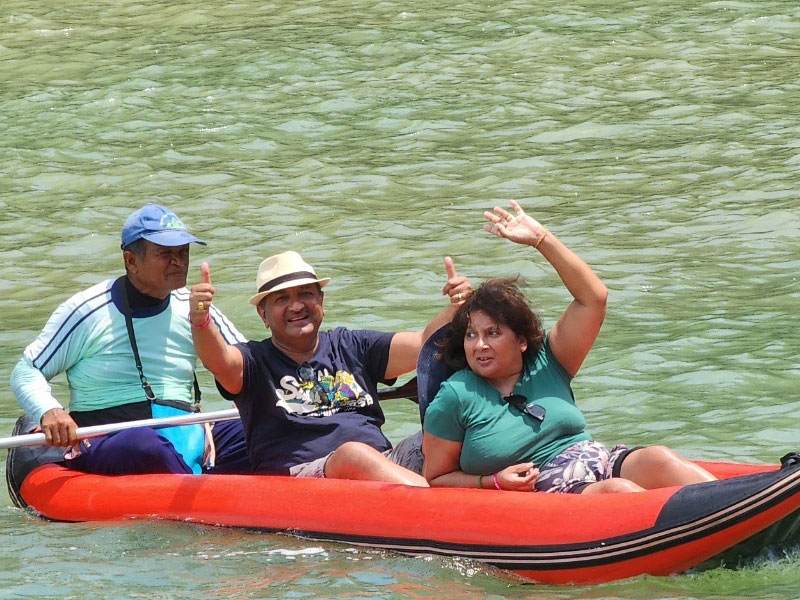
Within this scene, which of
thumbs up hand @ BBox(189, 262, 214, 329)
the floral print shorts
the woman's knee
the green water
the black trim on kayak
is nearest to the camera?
the black trim on kayak

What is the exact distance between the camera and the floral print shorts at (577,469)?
18.1 ft

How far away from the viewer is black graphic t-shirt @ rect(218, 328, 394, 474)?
6164mm

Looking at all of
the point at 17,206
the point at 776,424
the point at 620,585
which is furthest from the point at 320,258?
the point at 620,585

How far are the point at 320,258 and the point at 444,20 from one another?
7.49 m

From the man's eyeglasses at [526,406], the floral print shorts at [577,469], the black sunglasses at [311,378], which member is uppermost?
the black sunglasses at [311,378]

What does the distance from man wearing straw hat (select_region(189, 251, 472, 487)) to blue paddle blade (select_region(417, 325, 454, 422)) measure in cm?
19

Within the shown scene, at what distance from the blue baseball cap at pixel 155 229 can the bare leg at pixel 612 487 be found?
6.68 ft

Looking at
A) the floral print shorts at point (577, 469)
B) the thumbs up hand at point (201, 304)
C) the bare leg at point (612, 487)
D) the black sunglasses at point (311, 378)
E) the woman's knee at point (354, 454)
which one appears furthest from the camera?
the black sunglasses at point (311, 378)

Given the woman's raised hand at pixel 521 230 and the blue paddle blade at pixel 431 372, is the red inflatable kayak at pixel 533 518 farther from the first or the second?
the woman's raised hand at pixel 521 230

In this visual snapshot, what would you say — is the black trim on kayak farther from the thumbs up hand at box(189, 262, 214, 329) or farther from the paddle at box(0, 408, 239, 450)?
the paddle at box(0, 408, 239, 450)

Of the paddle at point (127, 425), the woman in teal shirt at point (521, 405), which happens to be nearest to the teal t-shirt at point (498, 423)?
the woman in teal shirt at point (521, 405)

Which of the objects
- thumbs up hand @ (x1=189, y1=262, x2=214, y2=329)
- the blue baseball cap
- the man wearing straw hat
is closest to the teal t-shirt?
the man wearing straw hat

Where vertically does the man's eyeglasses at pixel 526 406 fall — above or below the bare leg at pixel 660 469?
above

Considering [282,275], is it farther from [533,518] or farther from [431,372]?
[533,518]
